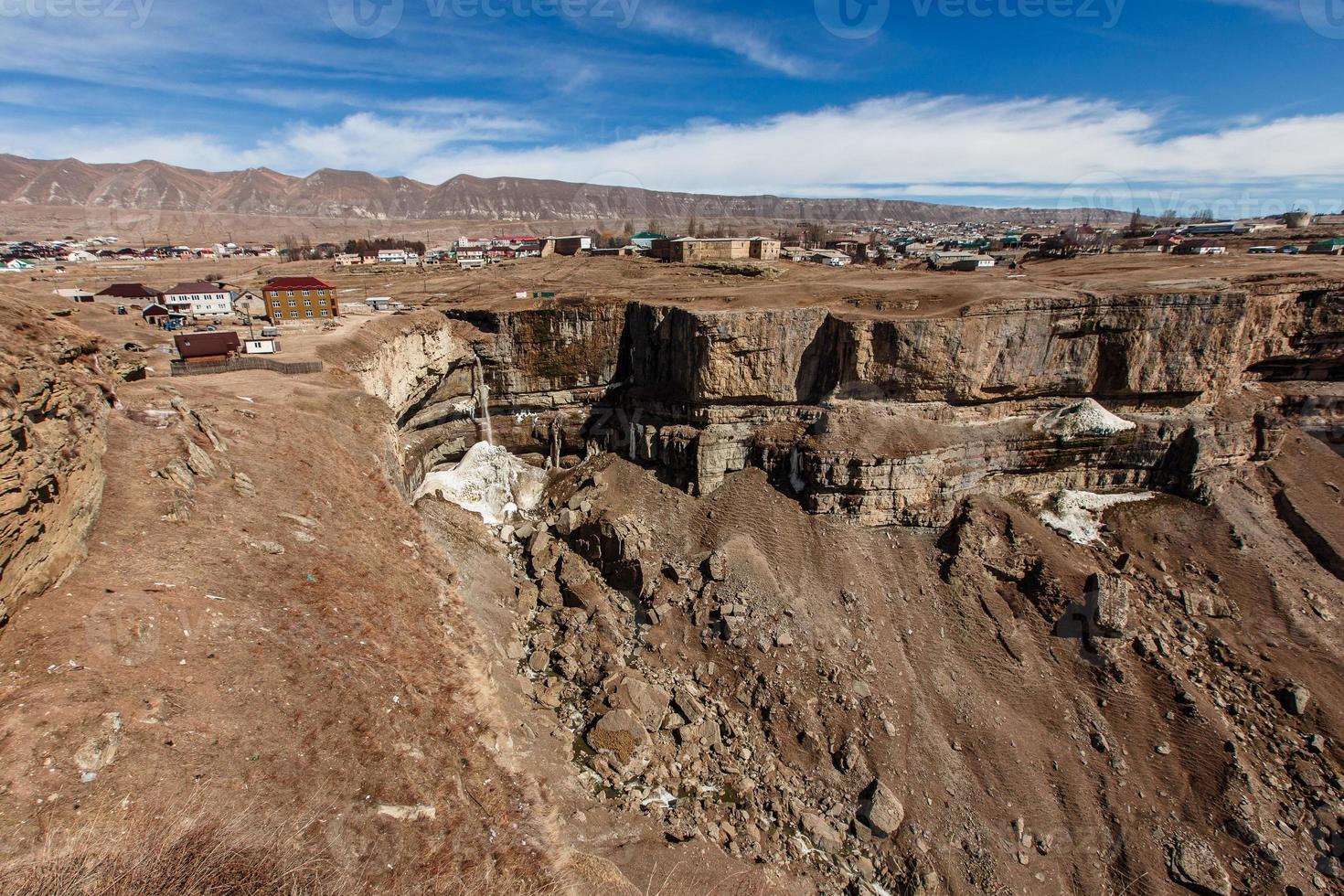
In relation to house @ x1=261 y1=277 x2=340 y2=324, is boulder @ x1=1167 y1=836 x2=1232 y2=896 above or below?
below

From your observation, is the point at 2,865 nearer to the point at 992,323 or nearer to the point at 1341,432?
the point at 992,323

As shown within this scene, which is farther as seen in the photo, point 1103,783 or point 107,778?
point 1103,783

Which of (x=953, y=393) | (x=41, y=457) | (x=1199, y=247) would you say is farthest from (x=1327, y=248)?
(x=41, y=457)

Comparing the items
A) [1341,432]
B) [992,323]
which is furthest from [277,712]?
[1341,432]

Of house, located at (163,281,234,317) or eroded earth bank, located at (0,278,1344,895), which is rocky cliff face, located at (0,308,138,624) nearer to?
eroded earth bank, located at (0,278,1344,895)

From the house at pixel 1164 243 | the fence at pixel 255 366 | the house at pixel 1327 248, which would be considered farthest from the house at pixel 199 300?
the house at pixel 1327 248

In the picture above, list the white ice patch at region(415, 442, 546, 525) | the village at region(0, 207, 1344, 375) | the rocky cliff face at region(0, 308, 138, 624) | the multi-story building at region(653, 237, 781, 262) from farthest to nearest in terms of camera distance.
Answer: the multi-story building at region(653, 237, 781, 262) < the village at region(0, 207, 1344, 375) < the white ice patch at region(415, 442, 546, 525) < the rocky cliff face at region(0, 308, 138, 624)

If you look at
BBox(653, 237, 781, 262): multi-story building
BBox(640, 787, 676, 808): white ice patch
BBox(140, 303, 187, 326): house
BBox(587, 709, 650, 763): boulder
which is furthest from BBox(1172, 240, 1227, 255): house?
BBox(140, 303, 187, 326): house
